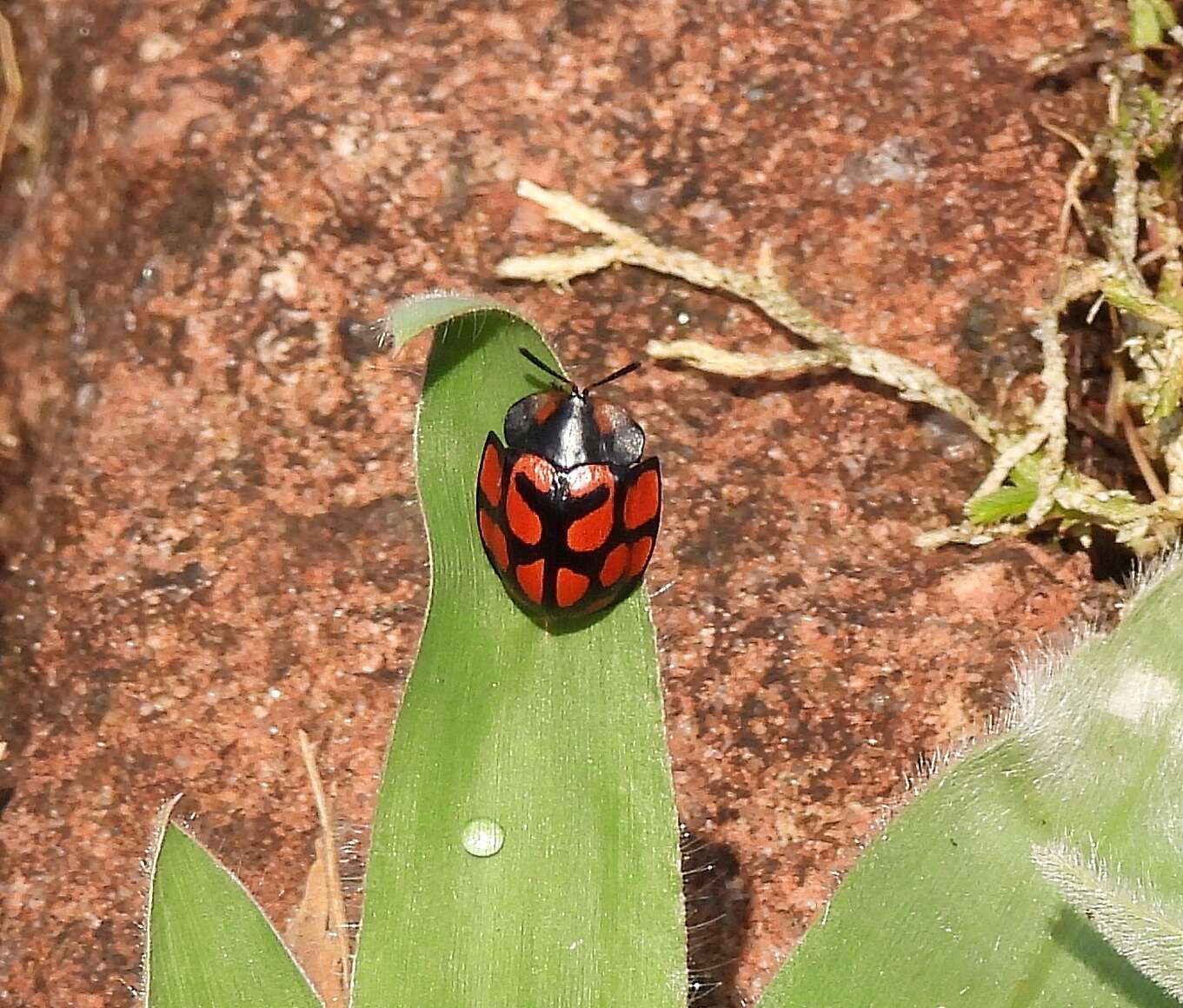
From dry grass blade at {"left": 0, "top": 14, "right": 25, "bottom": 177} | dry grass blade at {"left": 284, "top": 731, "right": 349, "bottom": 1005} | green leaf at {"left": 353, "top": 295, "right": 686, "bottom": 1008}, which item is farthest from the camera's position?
dry grass blade at {"left": 0, "top": 14, "right": 25, "bottom": 177}

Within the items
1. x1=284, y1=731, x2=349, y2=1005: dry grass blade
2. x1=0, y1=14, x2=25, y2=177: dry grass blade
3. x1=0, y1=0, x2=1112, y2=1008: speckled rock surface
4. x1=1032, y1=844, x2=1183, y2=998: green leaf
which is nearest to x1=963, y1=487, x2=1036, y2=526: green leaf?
x1=0, y1=0, x2=1112, y2=1008: speckled rock surface

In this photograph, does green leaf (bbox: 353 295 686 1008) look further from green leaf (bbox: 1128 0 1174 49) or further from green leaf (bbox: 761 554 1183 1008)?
green leaf (bbox: 1128 0 1174 49)

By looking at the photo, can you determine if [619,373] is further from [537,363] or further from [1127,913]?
[1127,913]

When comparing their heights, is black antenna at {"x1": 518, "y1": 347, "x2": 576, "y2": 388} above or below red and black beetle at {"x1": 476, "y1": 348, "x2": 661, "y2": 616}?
above

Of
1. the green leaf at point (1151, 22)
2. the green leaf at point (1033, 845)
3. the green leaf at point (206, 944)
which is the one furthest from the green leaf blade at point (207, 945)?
the green leaf at point (1151, 22)

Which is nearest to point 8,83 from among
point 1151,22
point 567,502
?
point 567,502

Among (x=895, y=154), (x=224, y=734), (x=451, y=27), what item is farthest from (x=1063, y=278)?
(x=224, y=734)

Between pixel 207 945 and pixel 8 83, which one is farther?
pixel 8 83

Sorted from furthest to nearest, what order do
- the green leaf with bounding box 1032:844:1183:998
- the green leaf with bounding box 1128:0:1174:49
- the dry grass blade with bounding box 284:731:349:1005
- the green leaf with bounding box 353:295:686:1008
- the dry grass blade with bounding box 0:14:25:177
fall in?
the dry grass blade with bounding box 0:14:25:177 < the green leaf with bounding box 1128:0:1174:49 < the dry grass blade with bounding box 284:731:349:1005 < the green leaf with bounding box 353:295:686:1008 < the green leaf with bounding box 1032:844:1183:998

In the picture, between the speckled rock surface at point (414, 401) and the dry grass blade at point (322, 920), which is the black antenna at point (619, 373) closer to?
the speckled rock surface at point (414, 401)
